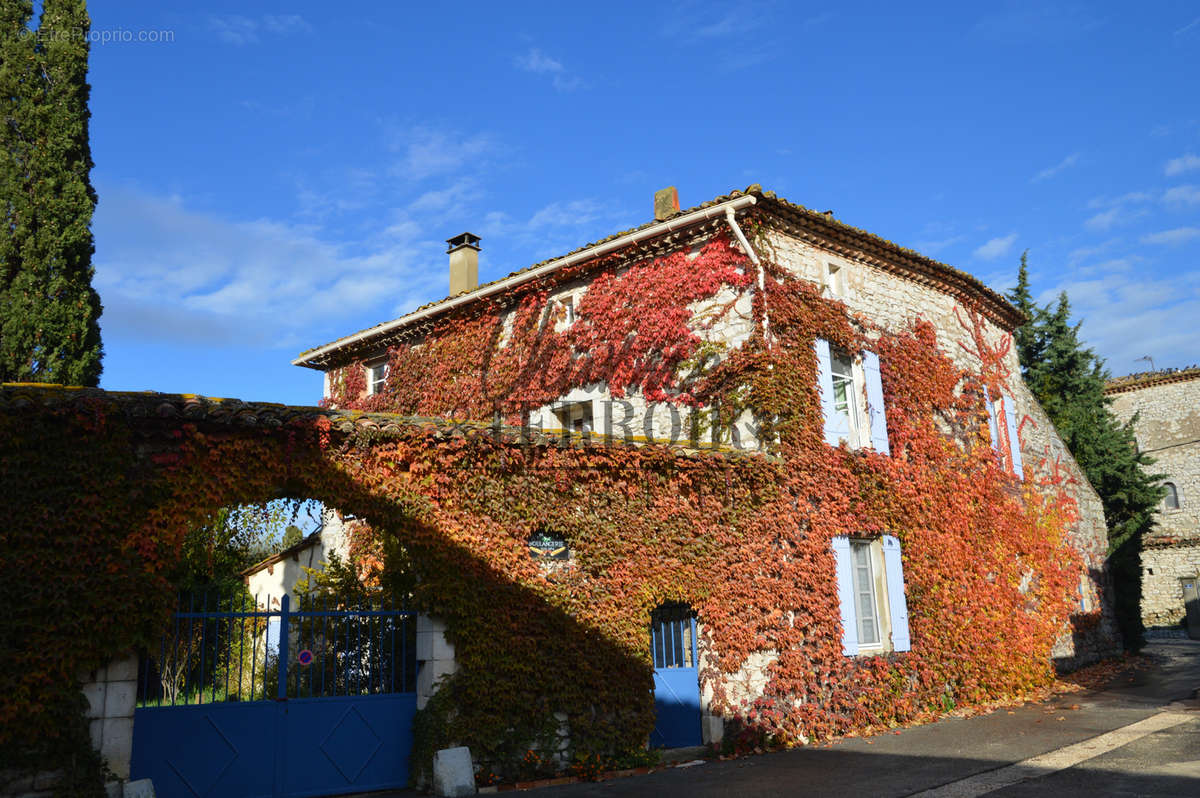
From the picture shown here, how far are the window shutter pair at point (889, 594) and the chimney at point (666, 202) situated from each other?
17.9 feet

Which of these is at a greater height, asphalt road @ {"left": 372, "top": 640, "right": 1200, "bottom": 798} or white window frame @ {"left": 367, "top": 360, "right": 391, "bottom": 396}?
white window frame @ {"left": 367, "top": 360, "right": 391, "bottom": 396}

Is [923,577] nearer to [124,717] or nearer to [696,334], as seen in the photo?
[696,334]

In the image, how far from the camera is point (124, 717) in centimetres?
617

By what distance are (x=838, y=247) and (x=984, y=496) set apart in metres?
4.69

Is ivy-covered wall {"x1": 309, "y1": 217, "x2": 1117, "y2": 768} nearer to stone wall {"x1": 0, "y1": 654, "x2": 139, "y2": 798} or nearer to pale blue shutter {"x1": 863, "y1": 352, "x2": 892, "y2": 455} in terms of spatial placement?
pale blue shutter {"x1": 863, "y1": 352, "x2": 892, "y2": 455}

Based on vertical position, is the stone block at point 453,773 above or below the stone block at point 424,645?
below

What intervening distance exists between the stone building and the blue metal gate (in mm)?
26100

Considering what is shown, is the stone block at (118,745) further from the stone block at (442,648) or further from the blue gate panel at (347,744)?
the stone block at (442,648)

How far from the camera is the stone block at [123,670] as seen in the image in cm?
620

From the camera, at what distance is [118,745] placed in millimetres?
6125

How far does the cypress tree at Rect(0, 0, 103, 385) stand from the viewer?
428 inches

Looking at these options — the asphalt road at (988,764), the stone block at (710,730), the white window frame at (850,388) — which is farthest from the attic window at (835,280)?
the stone block at (710,730)

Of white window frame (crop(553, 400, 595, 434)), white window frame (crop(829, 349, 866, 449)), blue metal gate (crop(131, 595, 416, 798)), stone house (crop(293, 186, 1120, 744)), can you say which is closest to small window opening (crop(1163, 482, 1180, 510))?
stone house (crop(293, 186, 1120, 744))

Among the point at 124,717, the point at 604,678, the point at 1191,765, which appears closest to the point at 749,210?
the point at 604,678
